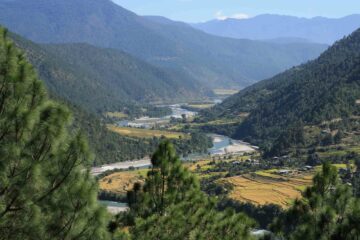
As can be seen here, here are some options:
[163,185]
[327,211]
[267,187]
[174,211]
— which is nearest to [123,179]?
[267,187]

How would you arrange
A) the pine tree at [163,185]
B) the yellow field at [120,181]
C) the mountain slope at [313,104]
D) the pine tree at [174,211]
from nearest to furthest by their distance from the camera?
1. the pine tree at [174,211]
2. the pine tree at [163,185]
3. the yellow field at [120,181]
4. the mountain slope at [313,104]

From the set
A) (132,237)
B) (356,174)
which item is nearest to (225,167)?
(356,174)

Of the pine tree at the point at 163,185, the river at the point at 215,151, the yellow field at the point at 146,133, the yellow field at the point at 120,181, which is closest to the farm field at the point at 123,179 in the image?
the yellow field at the point at 120,181

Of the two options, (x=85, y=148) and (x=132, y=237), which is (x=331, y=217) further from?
(x=85, y=148)

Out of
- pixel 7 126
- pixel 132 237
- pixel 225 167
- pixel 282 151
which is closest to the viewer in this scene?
pixel 7 126

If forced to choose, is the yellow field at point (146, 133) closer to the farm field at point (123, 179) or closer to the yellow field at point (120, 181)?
the farm field at point (123, 179)

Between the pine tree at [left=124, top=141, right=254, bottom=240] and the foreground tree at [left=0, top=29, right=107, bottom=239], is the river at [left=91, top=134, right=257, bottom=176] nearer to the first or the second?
the pine tree at [left=124, top=141, right=254, bottom=240]

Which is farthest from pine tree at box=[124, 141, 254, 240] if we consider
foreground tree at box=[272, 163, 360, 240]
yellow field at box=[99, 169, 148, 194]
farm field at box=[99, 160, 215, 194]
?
yellow field at box=[99, 169, 148, 194]
